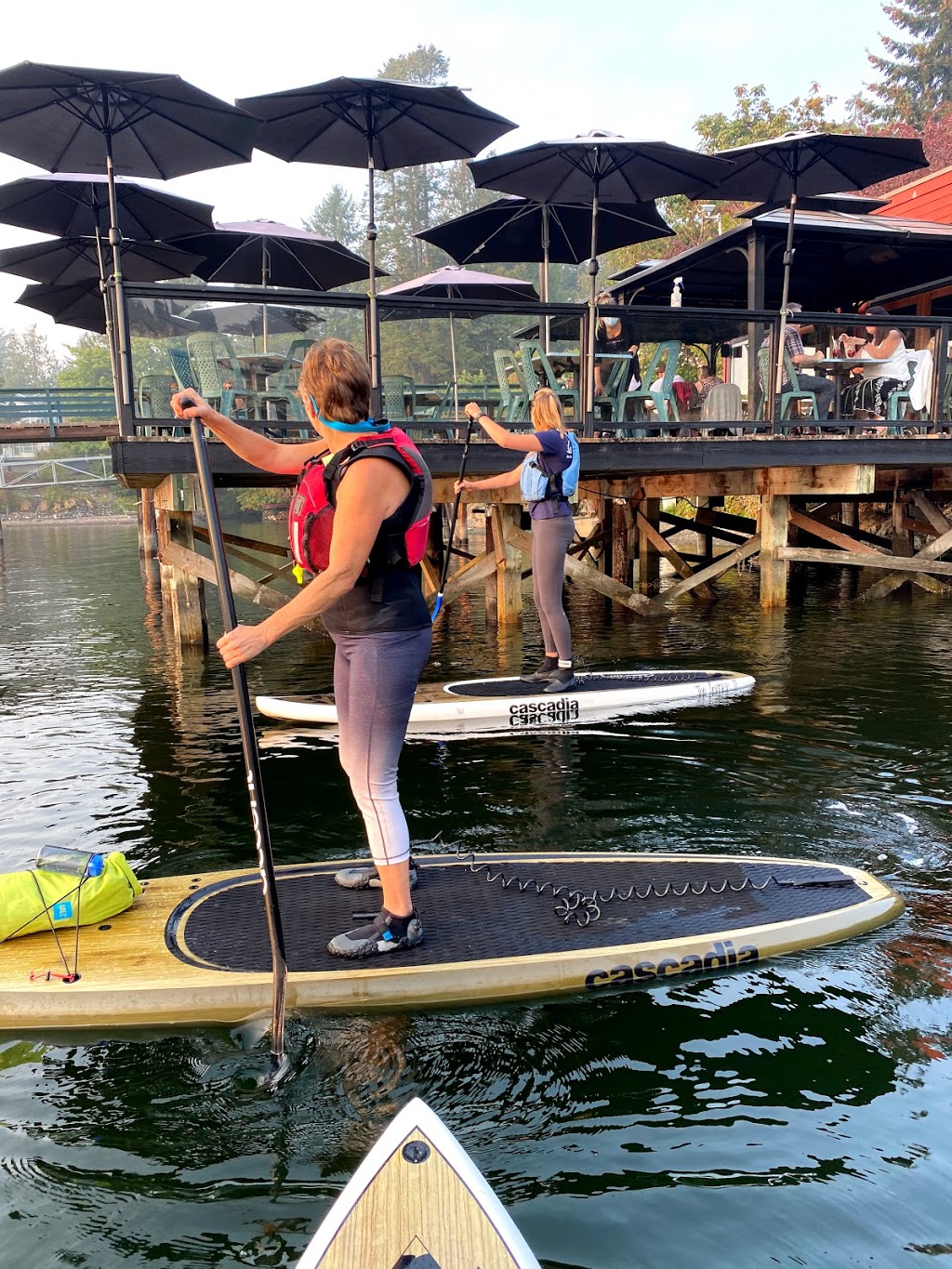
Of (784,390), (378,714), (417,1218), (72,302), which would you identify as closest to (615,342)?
(784,390)

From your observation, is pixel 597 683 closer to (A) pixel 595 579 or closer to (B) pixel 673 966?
(A) pixel 595 579

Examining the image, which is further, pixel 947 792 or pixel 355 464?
pixel 947 792

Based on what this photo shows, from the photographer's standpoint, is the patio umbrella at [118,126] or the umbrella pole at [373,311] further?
the umbrella pole at [373,311]

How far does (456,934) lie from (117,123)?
332 inches

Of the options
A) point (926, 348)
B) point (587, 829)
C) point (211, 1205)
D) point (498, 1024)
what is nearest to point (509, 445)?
point (587, 829)

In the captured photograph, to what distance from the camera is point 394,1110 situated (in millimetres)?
3074

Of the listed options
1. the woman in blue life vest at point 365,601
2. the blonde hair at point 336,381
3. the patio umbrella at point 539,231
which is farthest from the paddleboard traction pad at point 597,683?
the patio umbrella at point 539,231

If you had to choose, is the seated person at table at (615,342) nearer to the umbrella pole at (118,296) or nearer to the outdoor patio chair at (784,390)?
the outdoor patio chair at (784,390)

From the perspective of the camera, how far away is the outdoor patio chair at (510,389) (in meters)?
10.2

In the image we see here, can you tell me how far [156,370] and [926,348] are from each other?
343 inches

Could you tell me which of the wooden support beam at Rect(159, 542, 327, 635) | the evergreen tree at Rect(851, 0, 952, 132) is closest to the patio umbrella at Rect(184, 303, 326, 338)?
the wooden support beam at Rect(159, 542, 327, 635)

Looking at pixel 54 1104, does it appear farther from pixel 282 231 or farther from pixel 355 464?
pixel 282 231

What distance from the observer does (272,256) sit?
14297 mm

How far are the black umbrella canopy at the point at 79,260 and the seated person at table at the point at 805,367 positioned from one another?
872 cm
